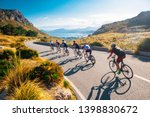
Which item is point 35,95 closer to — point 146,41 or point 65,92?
point 65,92

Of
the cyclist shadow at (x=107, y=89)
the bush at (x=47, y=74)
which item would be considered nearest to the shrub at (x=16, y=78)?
the bush at (x=47, y=74)

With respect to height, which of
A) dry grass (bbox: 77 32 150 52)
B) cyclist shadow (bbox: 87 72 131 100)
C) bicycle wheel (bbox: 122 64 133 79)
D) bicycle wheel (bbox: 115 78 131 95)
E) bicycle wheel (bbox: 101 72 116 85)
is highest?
bicycle wheel (bbox: 122 64 133 79)

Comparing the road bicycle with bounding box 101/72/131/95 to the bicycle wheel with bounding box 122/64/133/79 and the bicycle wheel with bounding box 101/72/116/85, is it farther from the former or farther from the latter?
the bicycle wheel with bounding box 122/64/133/79

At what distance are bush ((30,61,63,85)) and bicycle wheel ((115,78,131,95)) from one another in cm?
265

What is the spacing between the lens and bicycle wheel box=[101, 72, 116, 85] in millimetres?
11570

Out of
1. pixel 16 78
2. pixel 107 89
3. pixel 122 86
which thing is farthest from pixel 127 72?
pixel 16 78

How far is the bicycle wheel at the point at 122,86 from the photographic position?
9664 millimetres

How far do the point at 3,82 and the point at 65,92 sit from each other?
2833 mm

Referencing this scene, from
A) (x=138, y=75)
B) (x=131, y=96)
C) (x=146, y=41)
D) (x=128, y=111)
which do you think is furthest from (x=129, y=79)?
(x=146, y=41)

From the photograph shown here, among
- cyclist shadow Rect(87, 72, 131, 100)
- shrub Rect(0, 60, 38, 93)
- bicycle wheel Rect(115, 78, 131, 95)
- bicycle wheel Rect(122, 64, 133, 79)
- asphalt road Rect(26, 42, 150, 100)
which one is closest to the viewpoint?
shrub Rect(0, 60, 38, 93)

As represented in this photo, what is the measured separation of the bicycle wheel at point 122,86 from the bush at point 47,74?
265 centimetres

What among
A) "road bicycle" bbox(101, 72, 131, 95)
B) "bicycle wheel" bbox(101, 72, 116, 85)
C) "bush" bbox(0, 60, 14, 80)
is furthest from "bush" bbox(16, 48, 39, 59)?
"road bicycle" bbox(101, 72, 131, 95)

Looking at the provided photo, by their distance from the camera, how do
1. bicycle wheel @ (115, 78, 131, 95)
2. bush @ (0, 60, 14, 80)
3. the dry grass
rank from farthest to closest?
the dry grass, bush @ (0, 60, 14, 80), bicycle wheel @ (115, 78, 131, 95)

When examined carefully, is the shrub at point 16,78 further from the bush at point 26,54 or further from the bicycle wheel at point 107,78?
the bush at point 26,54
